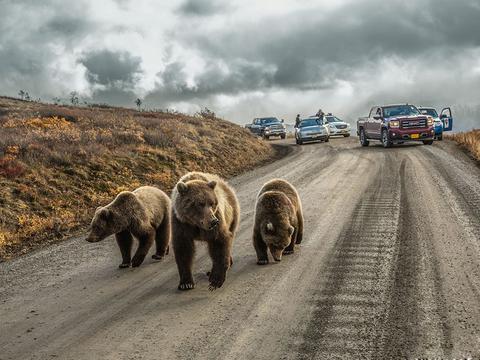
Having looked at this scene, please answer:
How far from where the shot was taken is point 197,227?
658 centimetres

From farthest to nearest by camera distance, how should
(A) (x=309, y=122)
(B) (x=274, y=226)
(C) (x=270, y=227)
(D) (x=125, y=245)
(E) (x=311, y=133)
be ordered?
(A) (x=309, y=122) → (E) (x=311, y=133) → (D) (x=125, y=245) → (B) (x=274, y=226) → (C) (x=270, y=227)

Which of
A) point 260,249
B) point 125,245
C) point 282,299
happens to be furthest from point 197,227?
point 125,245

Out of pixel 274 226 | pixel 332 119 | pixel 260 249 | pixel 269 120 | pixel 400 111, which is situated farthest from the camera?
pixel 269 120

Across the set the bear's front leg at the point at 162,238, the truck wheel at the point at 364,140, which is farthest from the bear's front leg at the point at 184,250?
the truck wheel at the point at 364,140

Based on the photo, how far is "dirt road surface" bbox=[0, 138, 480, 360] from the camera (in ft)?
16.6

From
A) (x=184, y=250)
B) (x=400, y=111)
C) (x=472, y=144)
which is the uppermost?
(x=400, y=111)

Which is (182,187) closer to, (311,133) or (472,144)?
(472,144)

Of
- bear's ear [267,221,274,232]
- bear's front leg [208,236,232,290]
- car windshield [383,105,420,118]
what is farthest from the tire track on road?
car windshield [383,105,420,118]

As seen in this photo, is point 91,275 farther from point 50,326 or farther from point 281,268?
point 281,268

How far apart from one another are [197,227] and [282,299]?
1391 mm

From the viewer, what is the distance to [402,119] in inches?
1086

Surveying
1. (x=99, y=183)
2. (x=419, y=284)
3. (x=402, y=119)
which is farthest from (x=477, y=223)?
(x=402, y=119)

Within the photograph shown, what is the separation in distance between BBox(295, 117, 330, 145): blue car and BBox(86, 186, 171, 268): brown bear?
93.4 ft

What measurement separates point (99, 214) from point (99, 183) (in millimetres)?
7616
